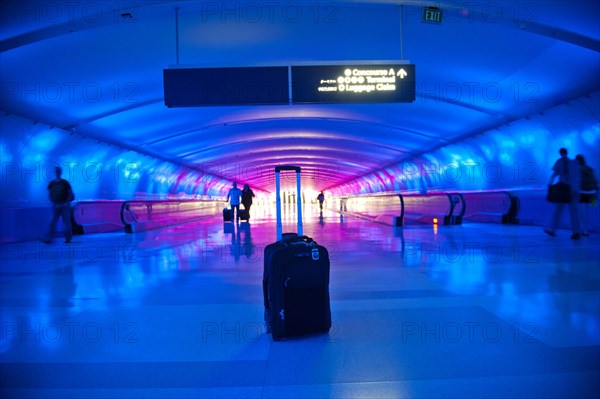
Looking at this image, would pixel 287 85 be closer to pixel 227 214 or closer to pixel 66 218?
pixel 66 218

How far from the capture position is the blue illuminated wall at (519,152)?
35.8 ft

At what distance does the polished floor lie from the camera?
236 cm

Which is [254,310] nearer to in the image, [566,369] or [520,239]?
[566,369]

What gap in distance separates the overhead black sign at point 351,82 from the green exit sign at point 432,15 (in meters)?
1.33

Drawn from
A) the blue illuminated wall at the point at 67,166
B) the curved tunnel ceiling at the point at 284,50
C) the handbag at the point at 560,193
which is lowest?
the handbag at the point at 560,193

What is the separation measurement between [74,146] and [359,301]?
13.6m

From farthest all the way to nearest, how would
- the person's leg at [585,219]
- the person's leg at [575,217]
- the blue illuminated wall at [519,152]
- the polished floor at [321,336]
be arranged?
the blue illuminated wall at [519,152]
the person's leg at [585,219]
the person's leg at [575,217]
the polished floor at [321,336]

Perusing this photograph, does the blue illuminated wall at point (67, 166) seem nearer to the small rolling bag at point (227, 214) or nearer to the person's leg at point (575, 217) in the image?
the small rolling bag at point (227, 214)

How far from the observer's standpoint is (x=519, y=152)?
49.0 ft

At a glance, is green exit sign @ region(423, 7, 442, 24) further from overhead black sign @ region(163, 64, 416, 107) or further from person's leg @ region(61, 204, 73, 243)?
person's leg @ region(61, 204, 73, 243)

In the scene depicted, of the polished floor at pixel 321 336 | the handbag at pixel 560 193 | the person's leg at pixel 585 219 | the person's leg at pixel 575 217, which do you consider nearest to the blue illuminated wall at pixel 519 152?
the person's leg at pixel 585 219

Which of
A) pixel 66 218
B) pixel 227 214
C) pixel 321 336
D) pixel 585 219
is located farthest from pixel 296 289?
pixel 227 214

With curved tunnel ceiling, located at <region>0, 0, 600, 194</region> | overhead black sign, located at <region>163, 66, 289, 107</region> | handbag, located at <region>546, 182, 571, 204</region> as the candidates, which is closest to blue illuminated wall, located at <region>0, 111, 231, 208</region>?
curved tunnel ceiling, located at <region>0, 0, 600, 194</region>

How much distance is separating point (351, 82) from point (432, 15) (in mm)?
2061
